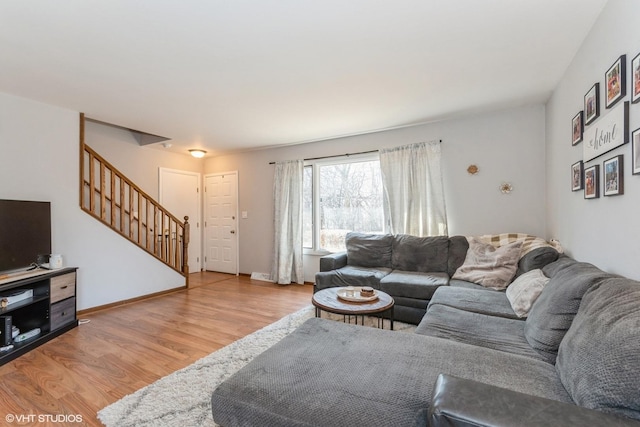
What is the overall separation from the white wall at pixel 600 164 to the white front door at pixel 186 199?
5.74m

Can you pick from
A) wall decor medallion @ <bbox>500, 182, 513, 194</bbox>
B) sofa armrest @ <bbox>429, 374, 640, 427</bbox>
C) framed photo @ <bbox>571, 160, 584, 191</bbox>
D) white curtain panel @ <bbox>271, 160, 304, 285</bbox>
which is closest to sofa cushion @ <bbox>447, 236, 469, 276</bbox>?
wall decor medallion @ <bbox>500, 182, 513, 194</bbox>

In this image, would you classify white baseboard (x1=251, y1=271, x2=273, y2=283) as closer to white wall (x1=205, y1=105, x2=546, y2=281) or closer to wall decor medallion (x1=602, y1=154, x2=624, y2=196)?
white wall (x1=205, y1=105, x2=546, y2=281)

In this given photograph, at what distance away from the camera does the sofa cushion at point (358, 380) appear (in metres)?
1.09

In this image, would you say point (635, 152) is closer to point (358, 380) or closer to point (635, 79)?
point (635, 79)

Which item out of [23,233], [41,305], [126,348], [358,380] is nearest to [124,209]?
[23,233]

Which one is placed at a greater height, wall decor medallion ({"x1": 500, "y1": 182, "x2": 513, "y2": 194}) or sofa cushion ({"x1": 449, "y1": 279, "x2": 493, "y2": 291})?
wall decor medallion ({"x1": 500, "y1": 182, "x2": 513, "y2": 194})

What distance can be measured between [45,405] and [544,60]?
4373mm

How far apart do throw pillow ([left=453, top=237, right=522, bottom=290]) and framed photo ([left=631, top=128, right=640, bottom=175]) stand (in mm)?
1650

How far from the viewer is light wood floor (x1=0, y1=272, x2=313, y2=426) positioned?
1902mm

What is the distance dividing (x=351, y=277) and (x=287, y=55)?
2416 millimetres

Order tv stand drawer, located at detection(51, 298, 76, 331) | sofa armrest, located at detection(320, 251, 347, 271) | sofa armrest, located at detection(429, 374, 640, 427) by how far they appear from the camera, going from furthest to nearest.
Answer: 1. sofa armrest, located at detection(320, 251, 347, 271)
2. tv stand drawer, located at detection(51, 298, 76, 331)
3. sofa armrest, located at detection(429, 374, 640, 427)

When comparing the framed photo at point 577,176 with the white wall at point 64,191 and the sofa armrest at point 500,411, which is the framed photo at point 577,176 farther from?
the white wall at point 64,191

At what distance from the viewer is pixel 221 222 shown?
592 cm

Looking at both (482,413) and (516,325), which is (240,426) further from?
(516,325)
